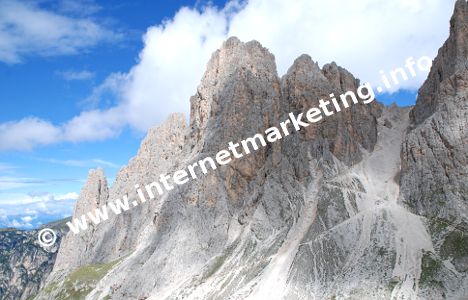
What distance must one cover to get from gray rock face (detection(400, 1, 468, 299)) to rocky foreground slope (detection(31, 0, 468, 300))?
0.29m

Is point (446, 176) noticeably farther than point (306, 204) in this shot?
No

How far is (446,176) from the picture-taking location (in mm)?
110688

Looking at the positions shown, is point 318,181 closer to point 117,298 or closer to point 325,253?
point 325,253

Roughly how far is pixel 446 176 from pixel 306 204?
3742 cm

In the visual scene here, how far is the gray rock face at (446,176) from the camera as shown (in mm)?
93625

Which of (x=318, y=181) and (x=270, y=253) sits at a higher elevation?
(x=318, y=181)

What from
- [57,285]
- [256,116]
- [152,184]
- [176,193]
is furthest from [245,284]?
[57,285]

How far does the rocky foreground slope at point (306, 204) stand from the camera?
3981 inches

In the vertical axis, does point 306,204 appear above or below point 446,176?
above

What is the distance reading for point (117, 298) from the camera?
13575 centimetres

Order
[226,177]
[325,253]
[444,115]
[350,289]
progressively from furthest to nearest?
1. [226,177]
2. [444,115]
3. [325,253]
4. [350,289]

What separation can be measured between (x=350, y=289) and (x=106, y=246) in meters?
127

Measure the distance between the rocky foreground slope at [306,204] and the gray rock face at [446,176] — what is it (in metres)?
0.29

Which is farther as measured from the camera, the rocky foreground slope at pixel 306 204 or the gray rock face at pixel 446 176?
the rocky foreground slope at pixel 306 204
